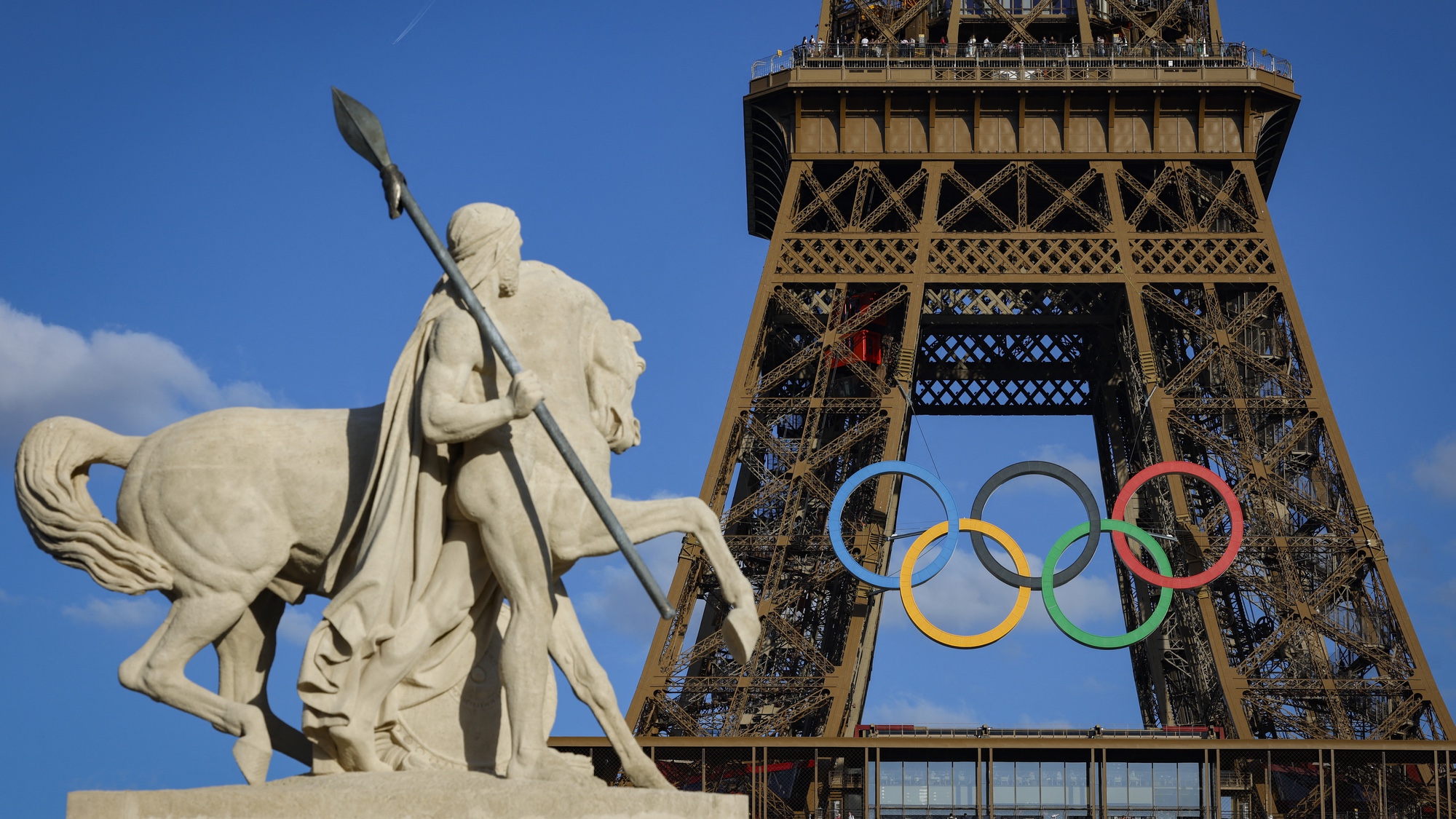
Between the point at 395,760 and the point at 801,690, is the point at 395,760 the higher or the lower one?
the lower one

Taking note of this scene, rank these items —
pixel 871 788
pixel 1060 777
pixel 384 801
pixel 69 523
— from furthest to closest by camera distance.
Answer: pixel 1060 777
pixel 871 788
pixel 69 523
pixel 384 801

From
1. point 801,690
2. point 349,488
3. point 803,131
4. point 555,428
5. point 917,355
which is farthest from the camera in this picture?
point 917,355

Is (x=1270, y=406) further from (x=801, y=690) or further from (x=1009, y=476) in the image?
(x=801, y=690)

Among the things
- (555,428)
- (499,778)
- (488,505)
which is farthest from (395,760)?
(555,428)

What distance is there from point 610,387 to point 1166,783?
35878mm

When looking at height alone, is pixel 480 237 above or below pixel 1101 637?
below

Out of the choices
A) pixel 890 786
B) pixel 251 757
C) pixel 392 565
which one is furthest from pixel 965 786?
pixel 392 565

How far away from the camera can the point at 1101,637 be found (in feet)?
135

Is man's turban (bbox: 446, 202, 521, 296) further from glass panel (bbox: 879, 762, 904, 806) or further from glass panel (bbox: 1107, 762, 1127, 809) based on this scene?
glass panel (bbox: 1107, 762, 1127, 809)

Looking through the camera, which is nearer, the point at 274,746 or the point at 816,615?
the point at 274,746

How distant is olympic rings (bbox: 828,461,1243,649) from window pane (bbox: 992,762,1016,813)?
4533mm

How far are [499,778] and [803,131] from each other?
36944 mm

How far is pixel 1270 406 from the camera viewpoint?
41.9 metres

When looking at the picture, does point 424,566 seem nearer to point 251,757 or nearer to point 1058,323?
point 251,757
